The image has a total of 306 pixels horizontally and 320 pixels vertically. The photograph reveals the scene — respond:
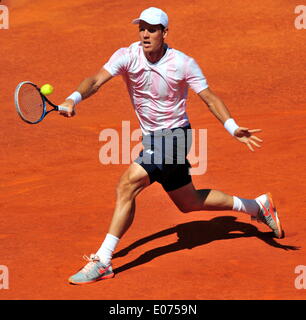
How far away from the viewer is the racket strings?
6.46 m

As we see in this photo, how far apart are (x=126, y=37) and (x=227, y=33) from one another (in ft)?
6.48

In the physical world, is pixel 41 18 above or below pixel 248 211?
above

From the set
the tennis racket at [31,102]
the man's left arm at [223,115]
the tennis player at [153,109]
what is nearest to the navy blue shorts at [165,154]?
the tennis player at [153,109]

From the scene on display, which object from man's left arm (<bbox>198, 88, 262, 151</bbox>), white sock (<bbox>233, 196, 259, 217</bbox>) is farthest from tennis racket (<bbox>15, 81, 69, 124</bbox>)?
white sock (<bbox>233, 196, 259, 217</bbox>)

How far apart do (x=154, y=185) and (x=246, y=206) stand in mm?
2015

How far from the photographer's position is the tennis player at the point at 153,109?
6508 mm

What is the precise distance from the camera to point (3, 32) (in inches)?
621

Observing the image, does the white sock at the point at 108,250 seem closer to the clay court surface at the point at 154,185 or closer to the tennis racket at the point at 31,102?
the clay court surface at the point at 154,185

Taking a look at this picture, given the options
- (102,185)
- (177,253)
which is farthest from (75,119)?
(177,253)

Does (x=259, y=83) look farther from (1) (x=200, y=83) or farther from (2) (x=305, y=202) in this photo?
(1) (x=200, y=83)

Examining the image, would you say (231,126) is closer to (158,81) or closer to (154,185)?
(158,81)

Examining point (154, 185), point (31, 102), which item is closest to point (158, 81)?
point (31, 102)

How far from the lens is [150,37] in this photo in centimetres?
651

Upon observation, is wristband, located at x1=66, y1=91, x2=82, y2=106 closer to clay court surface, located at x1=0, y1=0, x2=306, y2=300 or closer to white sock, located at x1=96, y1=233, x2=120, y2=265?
white sock, located at x1=96, y1=233, x2=120, y2=265
